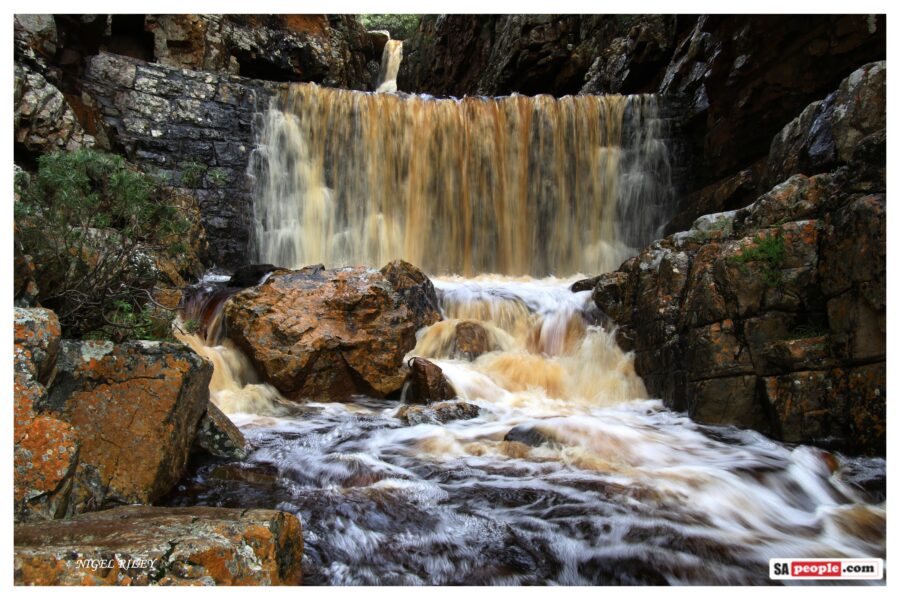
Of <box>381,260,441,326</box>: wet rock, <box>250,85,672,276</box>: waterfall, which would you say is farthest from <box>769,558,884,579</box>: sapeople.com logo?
<box>250,85,672,276</box>: waterfall

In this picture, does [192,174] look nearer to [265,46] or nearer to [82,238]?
[265,46]

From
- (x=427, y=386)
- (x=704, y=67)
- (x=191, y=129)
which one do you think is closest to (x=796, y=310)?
(x=427, y=386)

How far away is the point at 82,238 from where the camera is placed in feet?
13.6

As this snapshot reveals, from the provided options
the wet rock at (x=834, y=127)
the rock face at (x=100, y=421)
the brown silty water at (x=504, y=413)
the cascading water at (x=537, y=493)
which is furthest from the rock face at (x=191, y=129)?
the wet rock at (x=834, y=127)

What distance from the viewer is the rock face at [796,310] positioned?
175 inches

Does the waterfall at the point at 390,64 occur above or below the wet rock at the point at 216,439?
above

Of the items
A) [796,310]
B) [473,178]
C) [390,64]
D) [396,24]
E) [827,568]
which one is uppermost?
[396,24]

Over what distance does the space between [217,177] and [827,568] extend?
11.4 m

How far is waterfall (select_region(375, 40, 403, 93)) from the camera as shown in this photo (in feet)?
82.3

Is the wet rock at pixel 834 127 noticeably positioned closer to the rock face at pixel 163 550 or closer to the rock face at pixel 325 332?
the rock face at pixel 325 332

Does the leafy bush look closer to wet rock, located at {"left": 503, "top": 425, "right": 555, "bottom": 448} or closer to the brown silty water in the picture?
the brown silty water

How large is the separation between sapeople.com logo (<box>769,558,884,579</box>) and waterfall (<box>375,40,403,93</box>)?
81.5 ft

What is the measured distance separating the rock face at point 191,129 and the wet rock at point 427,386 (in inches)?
241

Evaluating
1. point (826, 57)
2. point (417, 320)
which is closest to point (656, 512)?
point (417, 320)
